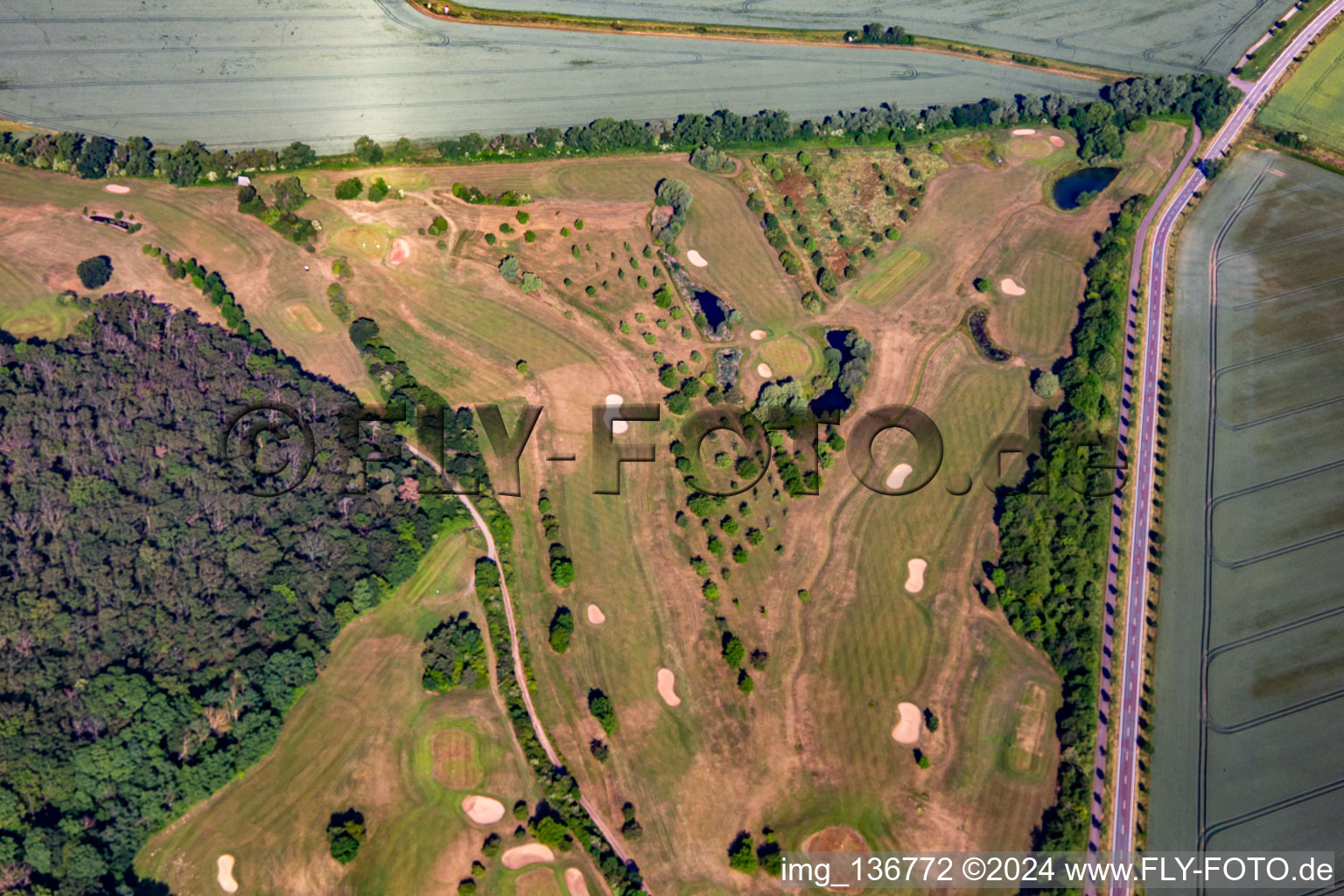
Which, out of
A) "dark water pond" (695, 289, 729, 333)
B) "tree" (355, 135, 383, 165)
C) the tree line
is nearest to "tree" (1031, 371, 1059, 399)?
"dark water pond" (695, 289, 729, 333)

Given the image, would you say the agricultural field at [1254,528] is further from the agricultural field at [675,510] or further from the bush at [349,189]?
the bush at [349,189]

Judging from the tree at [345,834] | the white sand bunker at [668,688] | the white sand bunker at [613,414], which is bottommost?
the tree at [345,834]

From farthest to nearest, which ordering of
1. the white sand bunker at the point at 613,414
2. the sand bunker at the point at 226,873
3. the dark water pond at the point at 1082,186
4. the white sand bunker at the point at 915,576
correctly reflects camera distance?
the dark water pond at the point at 1082,186, the white sand bunker at the point at 613,414, the white sand bunker at the point at 915,576, the sand bunker at the point at 226,873

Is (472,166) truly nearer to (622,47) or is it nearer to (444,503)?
(622,47)

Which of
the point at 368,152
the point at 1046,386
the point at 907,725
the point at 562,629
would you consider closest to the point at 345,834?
the point at 562,629

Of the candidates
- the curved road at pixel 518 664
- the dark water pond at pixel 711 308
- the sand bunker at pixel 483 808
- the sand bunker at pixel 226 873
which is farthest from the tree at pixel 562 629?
the dark water pond at pixel 711 308

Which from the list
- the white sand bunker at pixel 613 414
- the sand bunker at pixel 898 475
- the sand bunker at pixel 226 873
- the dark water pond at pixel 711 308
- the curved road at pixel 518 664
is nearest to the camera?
the sand bunker at pixel 226 873

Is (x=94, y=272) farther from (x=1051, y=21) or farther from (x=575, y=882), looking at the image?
(x=1051, y=21)
